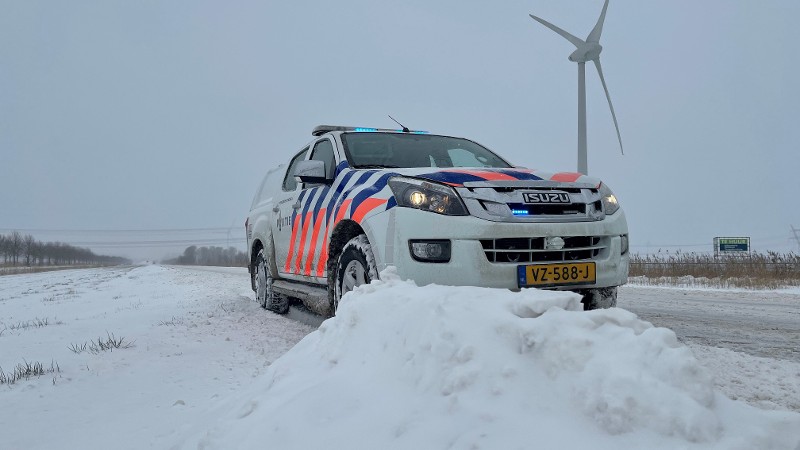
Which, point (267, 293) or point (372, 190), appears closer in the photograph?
point (372, 190)

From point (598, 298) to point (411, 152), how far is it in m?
2.09

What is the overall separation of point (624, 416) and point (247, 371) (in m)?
2.40

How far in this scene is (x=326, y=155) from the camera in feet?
16.4

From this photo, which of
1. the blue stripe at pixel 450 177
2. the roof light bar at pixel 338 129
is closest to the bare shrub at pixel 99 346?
the blue stripe at pixel 450 177

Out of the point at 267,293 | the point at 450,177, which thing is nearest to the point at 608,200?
the point at 450,177

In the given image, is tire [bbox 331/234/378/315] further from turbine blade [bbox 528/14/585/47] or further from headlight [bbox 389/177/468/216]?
turbine blade [bbox 528/14/585/47]

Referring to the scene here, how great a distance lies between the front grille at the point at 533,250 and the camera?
3.14 metres

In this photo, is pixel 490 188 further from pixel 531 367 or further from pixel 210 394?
pixel 210 394

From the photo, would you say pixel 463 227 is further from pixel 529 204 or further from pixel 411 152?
pixel 411 152

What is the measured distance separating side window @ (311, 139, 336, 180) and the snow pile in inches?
96.7

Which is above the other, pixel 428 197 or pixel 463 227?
pixel 428 197

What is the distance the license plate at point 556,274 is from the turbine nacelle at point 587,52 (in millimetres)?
16872

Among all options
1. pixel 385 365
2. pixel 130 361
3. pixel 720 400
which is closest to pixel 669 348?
pixel 720 400

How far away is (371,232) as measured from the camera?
3.54 meters
